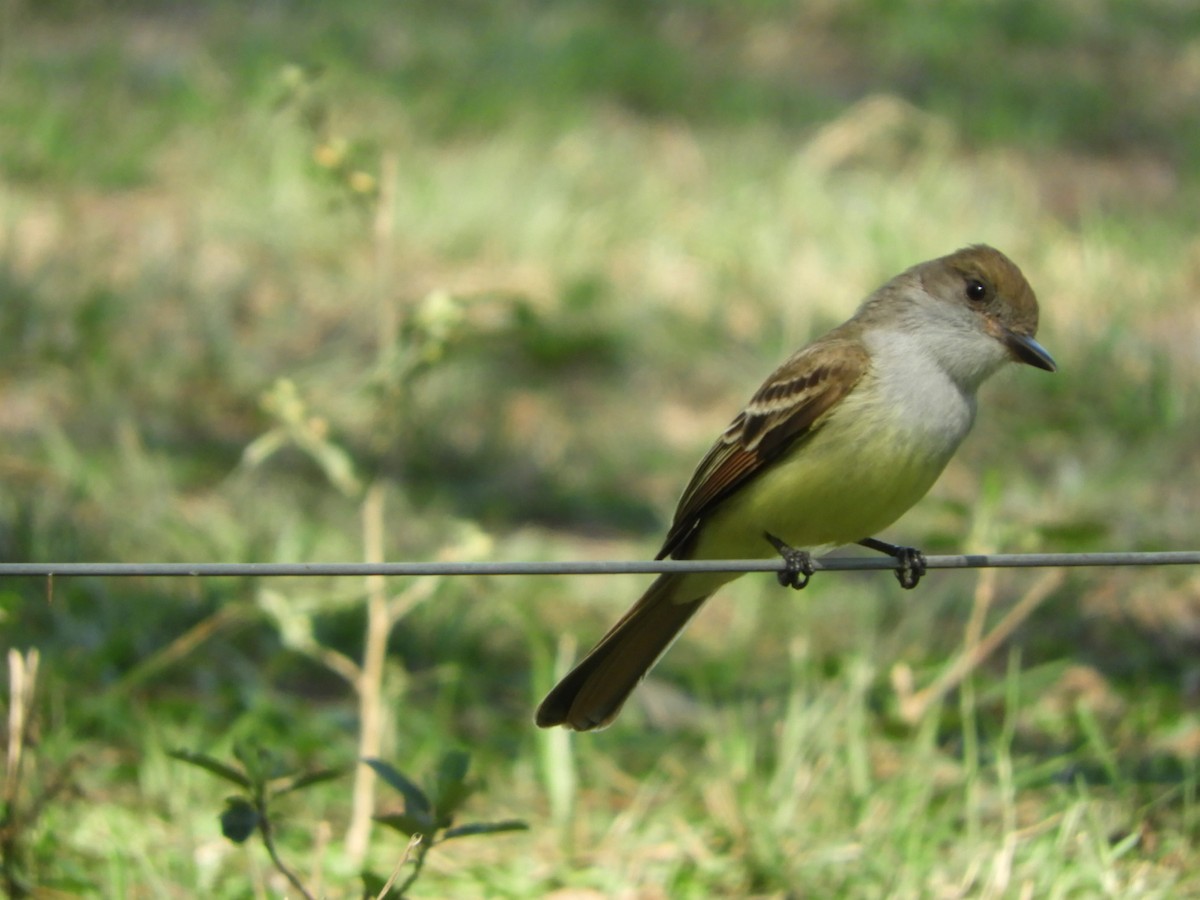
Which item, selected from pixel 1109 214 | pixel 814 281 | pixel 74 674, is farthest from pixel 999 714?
pixel 1109 214

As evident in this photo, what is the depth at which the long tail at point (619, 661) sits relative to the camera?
3.62m

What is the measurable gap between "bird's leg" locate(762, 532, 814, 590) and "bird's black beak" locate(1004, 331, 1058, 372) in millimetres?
676

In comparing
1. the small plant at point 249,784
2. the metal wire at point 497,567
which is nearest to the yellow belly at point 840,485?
the metal wire at point 497,567

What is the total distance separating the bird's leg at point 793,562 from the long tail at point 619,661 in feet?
0.74

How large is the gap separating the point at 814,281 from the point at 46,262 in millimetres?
3316

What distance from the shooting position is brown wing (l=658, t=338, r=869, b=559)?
3.91 m

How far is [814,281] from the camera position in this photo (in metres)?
7.81

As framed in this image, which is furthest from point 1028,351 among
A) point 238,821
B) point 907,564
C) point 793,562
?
point 238,821

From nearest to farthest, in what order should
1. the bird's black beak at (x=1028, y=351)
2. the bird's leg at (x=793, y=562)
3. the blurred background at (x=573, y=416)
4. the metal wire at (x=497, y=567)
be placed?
the metal wire at (x=497, y=567)
the bird's leg at (x=793, y=562)
the bird's black beak at (x=1028, y=351)
the blurred background at (x=573, y=416)

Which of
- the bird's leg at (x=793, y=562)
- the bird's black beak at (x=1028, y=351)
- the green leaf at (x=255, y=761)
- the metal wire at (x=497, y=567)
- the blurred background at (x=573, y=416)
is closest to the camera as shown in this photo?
the metal wire at (x=497, y=567)

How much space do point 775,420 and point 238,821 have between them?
1584mm

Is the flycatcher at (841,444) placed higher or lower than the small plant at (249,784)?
higher

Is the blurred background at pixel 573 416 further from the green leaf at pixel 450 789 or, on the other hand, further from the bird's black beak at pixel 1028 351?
the green leaf at pixel 450 789

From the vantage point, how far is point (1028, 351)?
3.96 metres
